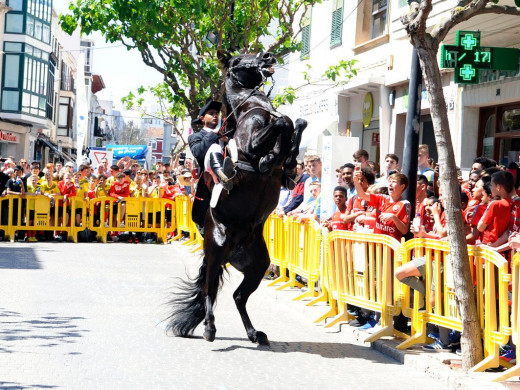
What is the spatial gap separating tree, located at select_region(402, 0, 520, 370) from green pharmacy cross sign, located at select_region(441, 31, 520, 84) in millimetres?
4383

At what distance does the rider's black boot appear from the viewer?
27.6 ft

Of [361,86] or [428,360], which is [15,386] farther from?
[361,86]

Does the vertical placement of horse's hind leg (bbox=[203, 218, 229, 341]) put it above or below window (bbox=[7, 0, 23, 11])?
below

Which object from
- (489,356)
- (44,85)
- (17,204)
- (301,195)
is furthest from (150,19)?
(44,85)

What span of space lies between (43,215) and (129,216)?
2081 mm

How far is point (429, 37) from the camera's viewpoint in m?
7.92

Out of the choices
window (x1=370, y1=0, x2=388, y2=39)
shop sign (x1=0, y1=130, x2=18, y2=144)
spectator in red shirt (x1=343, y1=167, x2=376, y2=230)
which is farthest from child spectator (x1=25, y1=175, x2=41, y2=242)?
shop sign (x1=0, y1=130, x2=18, y2=144)

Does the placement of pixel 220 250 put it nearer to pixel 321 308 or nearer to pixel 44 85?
pixel 321 308

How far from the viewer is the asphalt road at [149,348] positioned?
7164mm

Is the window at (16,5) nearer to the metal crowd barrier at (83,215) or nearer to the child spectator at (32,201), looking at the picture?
the metal crowd barrier at (83,215)

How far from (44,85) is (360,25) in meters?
36.5

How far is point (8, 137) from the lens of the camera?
52844 millimetres

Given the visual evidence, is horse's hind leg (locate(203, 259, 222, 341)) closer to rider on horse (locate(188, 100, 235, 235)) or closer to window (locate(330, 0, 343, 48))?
rider on horse (locate(188, 100, 235, 235))

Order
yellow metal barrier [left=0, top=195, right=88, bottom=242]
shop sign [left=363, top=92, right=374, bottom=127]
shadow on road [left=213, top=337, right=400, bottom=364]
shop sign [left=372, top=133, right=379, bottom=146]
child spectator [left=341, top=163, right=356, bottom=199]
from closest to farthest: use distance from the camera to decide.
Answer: shadow on road [left=213, top=337, right=400, bottom=364] < child spectator [left=341, top=163, right=356, bottom=199] < yellow metal barrier [left=0, top=195, right=88, bottom=242] < shop sign [left=363, top=92, right=374, bottom=127] < shop sign [left=372, top=133, right=379, bottom=146]
